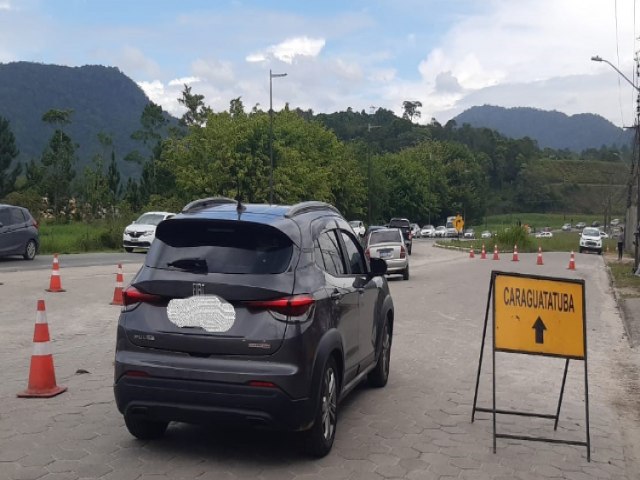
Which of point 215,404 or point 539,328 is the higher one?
point 539,328

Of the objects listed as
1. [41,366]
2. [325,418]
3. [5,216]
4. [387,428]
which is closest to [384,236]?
[5,216]

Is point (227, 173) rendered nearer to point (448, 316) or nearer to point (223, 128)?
point (223, 128)

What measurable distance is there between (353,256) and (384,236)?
1727cm

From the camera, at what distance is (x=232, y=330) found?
5219 mm

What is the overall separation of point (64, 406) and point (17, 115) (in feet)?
460

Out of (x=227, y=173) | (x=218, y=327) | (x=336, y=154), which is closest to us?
(x=218, y=327)

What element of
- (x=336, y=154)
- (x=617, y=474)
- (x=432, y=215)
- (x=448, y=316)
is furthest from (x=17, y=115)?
(x=617, y=474)

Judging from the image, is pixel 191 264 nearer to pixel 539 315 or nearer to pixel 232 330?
pixel 232 330

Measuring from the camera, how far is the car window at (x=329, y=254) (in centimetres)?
599

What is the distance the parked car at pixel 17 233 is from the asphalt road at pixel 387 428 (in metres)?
11.2

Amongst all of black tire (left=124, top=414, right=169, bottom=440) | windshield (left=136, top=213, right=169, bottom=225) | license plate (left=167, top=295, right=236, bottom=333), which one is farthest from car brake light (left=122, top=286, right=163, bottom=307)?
windshield (left=136, top=213, right=169, bottom=225)

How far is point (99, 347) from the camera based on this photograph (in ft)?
33.8

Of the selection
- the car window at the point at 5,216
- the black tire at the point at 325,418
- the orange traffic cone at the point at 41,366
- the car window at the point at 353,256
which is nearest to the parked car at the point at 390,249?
the car window at the point at 5,216

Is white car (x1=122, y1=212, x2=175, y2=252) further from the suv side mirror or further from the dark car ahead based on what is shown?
the dark car ahead
